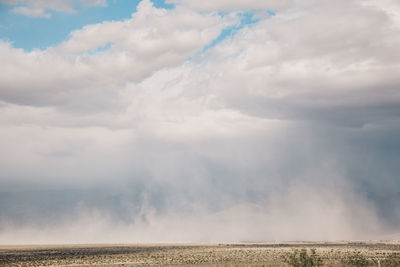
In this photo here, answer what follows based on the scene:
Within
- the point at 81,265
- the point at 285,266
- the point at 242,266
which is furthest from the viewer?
the point at 81,265

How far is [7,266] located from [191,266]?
3750 cm

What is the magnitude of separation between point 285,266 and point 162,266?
22772mm

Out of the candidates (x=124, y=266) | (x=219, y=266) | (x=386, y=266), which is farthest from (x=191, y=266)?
(x=386, y=266)

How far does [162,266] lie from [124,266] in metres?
7.50

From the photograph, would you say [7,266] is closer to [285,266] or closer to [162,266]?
[162,266]

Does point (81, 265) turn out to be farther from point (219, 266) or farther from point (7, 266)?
point (219, 266)

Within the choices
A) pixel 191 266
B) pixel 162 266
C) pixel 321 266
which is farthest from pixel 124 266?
pixel 321 266

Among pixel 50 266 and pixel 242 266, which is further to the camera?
pixel 50 266

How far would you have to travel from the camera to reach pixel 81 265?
8006 centimetres

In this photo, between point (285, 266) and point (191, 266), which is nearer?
point (285, 266)

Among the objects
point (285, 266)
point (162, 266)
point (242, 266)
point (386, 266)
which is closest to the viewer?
point (386, 266)

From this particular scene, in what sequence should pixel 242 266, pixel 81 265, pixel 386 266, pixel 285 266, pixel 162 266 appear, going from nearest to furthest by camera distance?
pixel 386 266 → pixel 285 266 → pixel 242 266 → pixel 162 266 → pixel 81 265

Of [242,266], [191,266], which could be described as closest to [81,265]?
[191,266]

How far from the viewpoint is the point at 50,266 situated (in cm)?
8138
